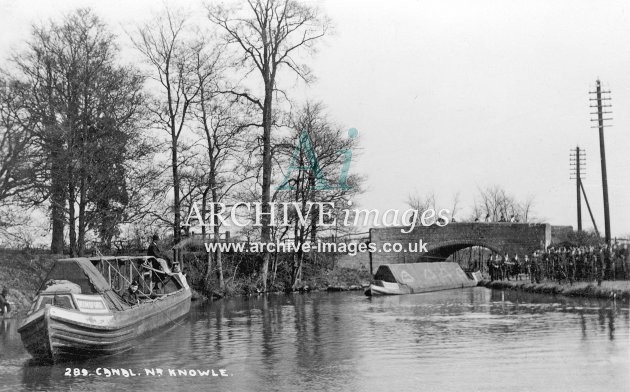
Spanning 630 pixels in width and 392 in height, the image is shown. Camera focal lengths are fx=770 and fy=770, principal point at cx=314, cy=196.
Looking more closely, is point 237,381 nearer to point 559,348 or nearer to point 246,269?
point 559,348

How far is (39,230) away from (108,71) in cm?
634

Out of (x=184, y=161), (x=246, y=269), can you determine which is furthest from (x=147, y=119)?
(x=246, y=269)

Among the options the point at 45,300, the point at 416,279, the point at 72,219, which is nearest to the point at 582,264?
the point at 416,279

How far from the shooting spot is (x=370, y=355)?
15.4 metres

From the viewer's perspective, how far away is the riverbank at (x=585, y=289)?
85.1ft

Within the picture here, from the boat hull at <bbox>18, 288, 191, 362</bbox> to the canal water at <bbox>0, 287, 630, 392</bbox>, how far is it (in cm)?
28

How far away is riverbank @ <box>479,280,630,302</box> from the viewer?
2594cm

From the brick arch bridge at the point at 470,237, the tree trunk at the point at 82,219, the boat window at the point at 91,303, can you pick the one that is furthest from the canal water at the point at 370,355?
the brick arch bridge at the point at 470,237

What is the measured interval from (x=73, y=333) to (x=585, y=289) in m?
19.9

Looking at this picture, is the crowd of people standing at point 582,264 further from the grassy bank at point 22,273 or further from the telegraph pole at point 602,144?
the grassy bank at point 22,273

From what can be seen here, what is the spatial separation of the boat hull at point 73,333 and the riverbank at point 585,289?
657 inches

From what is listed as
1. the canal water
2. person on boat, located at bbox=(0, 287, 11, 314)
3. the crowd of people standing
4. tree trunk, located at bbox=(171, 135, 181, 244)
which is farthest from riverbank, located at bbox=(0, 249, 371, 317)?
the crowd of people standing

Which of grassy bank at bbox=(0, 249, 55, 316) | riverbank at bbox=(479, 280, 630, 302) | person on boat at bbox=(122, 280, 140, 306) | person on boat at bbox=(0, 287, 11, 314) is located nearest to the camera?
person on boat at bbox=(122, 280, 140, 306)

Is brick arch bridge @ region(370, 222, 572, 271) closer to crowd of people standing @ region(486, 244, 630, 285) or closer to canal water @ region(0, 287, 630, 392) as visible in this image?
crowd of people standing @ region(486, 244, 630, 285)
